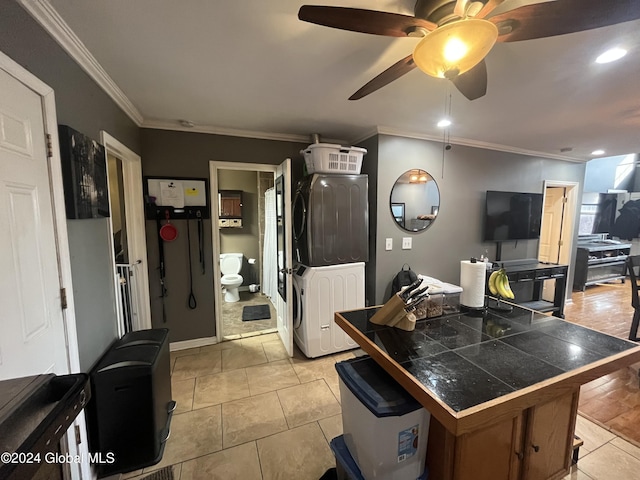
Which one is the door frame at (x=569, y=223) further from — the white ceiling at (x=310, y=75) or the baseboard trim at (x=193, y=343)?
the baseboard trim at (x=193, y=343)

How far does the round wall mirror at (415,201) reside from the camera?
3.06 metres

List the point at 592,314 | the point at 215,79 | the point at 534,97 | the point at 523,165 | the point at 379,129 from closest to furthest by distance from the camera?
1. the point at 215,79
2. the point at 534,97
3. the point at 379,129
4. the point at 523,165
5. the point at 592,314

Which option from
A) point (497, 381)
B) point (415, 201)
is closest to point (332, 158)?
point (415, 201)

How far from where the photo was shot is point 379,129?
2852 mm

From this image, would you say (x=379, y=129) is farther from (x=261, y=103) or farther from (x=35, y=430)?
(x=35, y=430)

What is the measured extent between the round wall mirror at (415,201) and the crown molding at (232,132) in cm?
96

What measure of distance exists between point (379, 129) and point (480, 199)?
1.77 m

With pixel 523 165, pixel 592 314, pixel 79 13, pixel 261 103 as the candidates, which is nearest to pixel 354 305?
pixel 261 103

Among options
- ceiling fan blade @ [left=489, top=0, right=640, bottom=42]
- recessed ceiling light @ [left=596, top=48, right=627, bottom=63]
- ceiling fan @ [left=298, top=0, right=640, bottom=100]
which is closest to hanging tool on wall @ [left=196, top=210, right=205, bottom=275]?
ceiling fan @ [left=298, top=0, right=640, bottom=100]

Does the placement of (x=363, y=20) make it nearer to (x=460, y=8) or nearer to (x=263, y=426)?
(x=460, y=8)

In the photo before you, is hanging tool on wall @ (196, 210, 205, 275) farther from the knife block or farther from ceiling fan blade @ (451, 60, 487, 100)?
ceiling fan blade @ (451, 60, 487, 100)

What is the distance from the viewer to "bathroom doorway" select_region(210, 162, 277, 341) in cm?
430

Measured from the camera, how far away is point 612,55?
61.6 inches

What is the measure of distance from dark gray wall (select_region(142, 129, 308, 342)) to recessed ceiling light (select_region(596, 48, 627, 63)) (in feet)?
8.62
